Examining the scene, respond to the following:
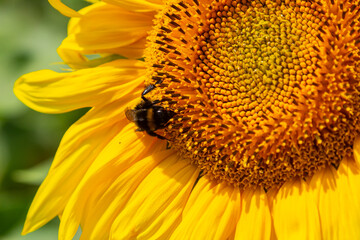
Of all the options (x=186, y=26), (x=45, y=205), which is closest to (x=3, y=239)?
(x=45, y=205)

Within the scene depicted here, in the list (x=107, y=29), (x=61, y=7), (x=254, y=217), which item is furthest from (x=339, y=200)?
(x=61, y=7)

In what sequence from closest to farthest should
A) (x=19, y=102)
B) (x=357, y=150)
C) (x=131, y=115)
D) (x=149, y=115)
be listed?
(x=357, y=150)
(x=149, y=115)
(x=131, y=115)
(x=19, y=102)

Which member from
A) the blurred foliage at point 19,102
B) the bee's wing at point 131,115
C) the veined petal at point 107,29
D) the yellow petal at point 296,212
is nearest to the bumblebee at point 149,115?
the bee's wing at point 131,115

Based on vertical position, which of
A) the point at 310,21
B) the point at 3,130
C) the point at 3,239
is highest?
the point at 310,21

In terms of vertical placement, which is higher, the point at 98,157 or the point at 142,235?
the point at 98,157

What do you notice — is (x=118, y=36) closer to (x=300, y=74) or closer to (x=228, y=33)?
(x=228, y=33)

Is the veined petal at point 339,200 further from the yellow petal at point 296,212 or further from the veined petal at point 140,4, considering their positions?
the veined petal at point 140,4

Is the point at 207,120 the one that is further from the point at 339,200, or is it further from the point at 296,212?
the point at 339,200
